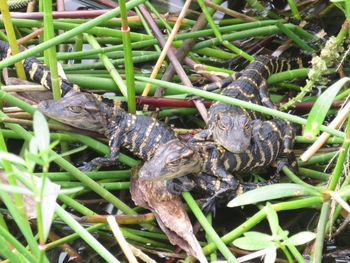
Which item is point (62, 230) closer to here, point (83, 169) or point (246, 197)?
point (83, 169)

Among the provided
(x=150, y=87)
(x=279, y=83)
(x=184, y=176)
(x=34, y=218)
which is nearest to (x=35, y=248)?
(x=34, y=218)

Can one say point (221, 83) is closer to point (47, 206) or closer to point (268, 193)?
point (268, 193)

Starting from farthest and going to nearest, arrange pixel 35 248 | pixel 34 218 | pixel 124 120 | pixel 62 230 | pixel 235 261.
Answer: pixel 124 120 < pixel 62 230 < pixel 34 218 < pixel 235 261 < pixel 35 248

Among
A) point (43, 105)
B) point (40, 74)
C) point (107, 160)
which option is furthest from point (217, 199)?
point (40, 74)

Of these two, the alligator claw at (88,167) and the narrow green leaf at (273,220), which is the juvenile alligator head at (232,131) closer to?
the alligator claw at (88,167)

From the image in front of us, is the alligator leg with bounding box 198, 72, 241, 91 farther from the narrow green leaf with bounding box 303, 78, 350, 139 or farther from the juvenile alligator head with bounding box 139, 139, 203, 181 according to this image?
the narrow green leaf with bounding box 303, 78, 350, 139

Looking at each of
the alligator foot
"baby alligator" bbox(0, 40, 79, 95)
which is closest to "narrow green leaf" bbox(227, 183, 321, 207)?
the alligator foot
